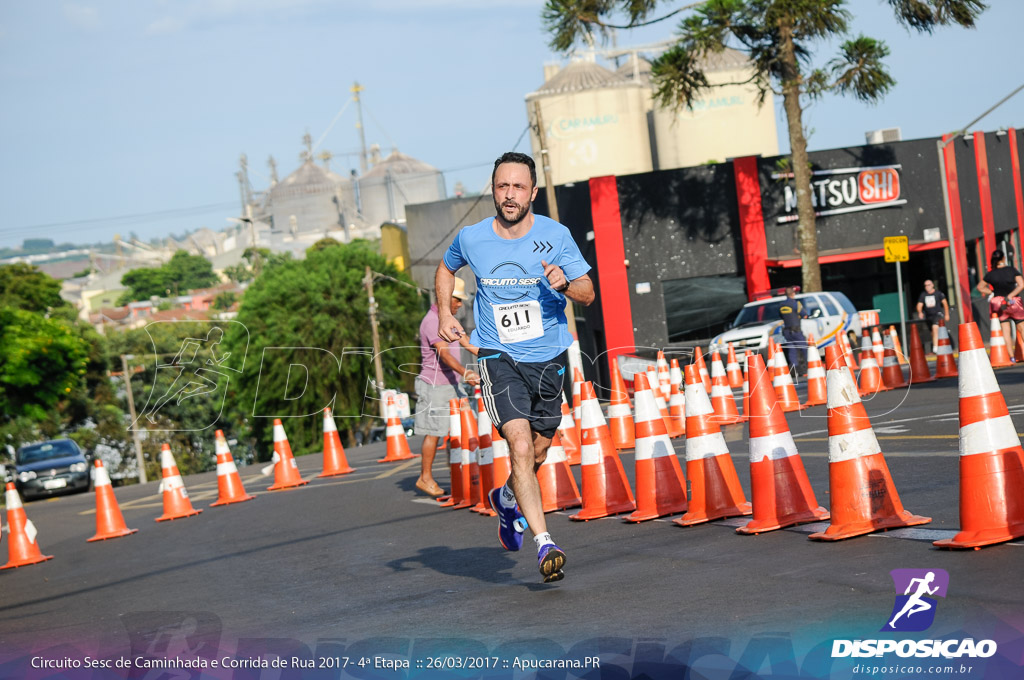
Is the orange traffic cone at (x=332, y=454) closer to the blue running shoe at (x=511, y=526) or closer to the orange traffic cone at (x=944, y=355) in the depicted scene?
the orange traffic cone at (x=944, y=355)

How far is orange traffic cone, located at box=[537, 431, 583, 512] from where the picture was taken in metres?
9.59

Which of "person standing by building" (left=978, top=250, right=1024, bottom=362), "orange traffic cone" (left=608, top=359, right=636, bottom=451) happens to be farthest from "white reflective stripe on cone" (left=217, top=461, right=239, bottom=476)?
"person standing by building" (left=978, top=250, right=1024, bottom=362)

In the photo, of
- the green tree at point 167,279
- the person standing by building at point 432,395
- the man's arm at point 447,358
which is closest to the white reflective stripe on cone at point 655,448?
the man's arm at point 447,358

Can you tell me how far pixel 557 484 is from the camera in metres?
9.66

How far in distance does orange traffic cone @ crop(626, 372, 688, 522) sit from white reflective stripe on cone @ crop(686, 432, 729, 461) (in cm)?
46

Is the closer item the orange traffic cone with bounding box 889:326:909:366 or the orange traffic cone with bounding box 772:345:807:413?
the orange traffic cone with bounding box 772:345:807:413

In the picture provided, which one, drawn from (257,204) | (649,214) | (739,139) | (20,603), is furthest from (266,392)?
(257,204)

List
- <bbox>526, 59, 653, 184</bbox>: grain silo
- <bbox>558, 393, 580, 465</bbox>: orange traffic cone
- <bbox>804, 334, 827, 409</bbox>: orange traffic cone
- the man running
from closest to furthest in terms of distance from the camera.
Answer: the man running < <bbox>558, 393, 580, 465</bbox>: orange traffic cone < <bbox>804, 334, 827, 409</bbox>: orange traffic cone < <bbox>526, 59, 653, 184</bbox>: grain silo

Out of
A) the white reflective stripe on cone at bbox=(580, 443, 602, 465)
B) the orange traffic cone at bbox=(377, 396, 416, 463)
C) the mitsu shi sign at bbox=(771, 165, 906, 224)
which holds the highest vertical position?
the mitsu shi sign at bbox=(771, 165, 906, 224)

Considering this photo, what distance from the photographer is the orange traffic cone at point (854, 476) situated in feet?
21.4

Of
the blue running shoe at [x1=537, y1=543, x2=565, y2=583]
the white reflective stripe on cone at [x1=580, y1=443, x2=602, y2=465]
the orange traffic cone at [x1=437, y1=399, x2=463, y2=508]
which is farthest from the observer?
the orange traffic cone at [x1=437, y1=399, x2=463, y2=508]

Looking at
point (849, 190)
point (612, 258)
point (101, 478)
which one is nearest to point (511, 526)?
point (101, 478)

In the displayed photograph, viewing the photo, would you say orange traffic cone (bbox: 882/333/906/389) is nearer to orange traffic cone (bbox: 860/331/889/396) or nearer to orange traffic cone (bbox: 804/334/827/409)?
orange traffic cone (bbox: 860/331/889/396)

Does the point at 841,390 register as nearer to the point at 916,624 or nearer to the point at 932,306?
the point at 916,624
